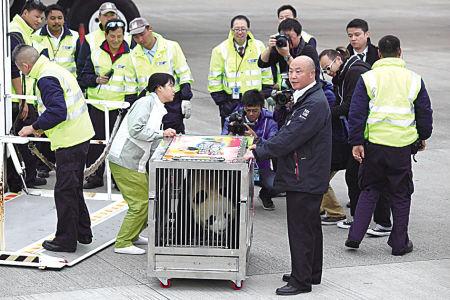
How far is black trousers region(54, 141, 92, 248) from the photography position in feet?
28.3

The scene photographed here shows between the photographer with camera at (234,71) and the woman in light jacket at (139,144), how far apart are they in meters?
2.84

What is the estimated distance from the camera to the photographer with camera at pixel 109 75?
10.9m

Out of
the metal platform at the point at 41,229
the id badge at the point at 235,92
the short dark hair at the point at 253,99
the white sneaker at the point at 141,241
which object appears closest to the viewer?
the metal platform at the point at 41,229

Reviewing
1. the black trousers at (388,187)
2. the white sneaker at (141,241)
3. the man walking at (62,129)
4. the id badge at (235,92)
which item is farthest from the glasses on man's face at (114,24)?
the black trousers at (388,187)

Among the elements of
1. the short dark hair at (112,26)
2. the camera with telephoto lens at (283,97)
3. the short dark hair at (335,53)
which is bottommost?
the camera with telephoto lens at (283,97)

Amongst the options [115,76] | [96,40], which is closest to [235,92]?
[115,76]

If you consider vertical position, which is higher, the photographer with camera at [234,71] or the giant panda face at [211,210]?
the photographer with camera at [234,71]

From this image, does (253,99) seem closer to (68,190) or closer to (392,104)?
(392,104)

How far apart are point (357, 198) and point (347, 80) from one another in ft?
3.77

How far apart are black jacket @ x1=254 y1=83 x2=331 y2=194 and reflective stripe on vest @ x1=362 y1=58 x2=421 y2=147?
1.07 metres

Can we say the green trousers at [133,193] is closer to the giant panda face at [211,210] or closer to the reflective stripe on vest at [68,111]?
the reflective stripe on vest at [68,111]

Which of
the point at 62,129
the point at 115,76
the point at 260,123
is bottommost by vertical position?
the point at 260,123

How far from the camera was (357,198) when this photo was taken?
9.86 metres

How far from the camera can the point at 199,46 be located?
22.9 meters
